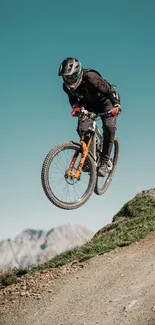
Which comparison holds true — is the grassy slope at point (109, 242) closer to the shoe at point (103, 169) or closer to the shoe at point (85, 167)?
the shoe at point (103, 169)

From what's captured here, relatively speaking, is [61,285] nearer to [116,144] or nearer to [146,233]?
[146,233]

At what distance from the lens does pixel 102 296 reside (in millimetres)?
8805

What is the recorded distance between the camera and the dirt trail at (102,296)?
7.86m

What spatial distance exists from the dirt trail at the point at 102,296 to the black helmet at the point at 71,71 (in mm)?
4060

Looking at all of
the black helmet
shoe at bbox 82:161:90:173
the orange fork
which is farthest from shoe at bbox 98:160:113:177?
the black helmet

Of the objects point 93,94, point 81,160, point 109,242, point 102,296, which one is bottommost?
point 102,296

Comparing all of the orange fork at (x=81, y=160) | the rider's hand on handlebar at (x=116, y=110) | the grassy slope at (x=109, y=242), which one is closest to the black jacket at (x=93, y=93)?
the rider's hand on handlebar at (x=116, y=110)

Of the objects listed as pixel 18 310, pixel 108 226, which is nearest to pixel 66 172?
pixel 18 310

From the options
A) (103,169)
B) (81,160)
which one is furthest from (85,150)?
(103,169)

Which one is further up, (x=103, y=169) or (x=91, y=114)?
(x=91, y=114)

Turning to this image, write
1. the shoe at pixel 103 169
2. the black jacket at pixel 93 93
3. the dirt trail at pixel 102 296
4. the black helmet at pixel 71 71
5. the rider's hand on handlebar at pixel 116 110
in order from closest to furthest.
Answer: the dirt trail at pixel 102 296 → the black helmet at pixel 71 71 → the black jacket at pixel 93 93 → the rider's hand on handlebar at pixel 116 110 → the shoe at pixel 103 169

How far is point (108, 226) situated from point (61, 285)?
5.31 metres

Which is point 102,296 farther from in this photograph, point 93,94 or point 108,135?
point 93,94

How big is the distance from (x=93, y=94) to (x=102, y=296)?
4974 millimetres
